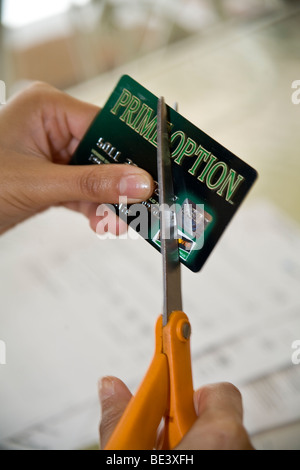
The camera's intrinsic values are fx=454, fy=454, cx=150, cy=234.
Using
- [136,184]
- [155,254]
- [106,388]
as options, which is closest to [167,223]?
[136,184]

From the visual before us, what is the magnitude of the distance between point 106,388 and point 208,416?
0.10 meters

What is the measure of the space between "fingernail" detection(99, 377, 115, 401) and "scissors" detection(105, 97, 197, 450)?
0.05 meters

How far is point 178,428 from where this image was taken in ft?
1.13

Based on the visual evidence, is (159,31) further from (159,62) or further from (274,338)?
(274,338)

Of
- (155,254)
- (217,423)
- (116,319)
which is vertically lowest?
(217,423)

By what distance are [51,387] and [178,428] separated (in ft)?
0.70

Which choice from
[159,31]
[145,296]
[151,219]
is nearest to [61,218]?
[145,296]

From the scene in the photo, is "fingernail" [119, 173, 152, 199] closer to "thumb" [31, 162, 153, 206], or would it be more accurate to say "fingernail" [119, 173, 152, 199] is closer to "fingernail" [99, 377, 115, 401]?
"thumb" [31, 162, 153, 206]

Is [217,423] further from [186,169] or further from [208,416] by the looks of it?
[186,169]

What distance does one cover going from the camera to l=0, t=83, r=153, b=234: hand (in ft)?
1.30

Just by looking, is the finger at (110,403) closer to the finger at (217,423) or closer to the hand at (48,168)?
the finger at (217,423)

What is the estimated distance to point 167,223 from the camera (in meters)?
0.37

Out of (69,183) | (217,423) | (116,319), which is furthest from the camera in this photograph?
(116,319)
